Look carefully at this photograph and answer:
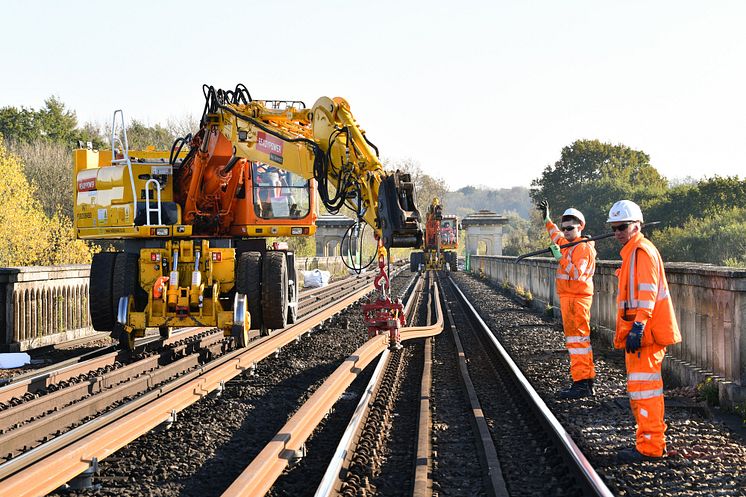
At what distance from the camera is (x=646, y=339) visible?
628cm

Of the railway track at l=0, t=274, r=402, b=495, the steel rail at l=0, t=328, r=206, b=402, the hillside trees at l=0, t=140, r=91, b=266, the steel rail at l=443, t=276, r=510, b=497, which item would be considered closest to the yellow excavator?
the steel rail at l=0, t=328, r=206, b=402

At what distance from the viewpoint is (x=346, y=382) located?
904 centimetres

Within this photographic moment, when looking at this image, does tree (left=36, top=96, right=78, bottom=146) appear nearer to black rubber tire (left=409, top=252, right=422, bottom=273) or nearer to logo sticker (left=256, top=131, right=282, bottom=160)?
black rubber tire (left=409, top=252, right=422, bottom=273)

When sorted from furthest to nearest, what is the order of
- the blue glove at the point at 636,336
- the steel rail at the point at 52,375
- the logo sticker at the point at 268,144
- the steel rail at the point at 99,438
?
1. the logo sticker at the point at 268,144
2. the steel rail at the point at 52,375
3. the blue glove at the point at 636,336
4. the steel rail at the point at 99,438

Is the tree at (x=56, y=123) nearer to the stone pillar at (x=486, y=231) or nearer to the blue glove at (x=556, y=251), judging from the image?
the stone pillar at (x=486, y=231)

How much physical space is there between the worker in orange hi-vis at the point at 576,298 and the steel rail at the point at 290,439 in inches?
100

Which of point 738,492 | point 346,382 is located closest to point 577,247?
point 346,382

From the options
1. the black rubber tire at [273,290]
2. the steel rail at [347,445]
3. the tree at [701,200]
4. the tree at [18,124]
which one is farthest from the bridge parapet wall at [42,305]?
the tree at [18,124]

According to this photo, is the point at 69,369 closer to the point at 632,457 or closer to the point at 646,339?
the point at 632,457

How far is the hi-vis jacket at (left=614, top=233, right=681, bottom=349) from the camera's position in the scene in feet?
20.4

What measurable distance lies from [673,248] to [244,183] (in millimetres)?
27974

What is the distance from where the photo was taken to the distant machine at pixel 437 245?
41.1m

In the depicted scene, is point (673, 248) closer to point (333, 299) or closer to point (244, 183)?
point (333, 299)

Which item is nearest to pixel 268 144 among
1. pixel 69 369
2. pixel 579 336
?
pixel 69 369
